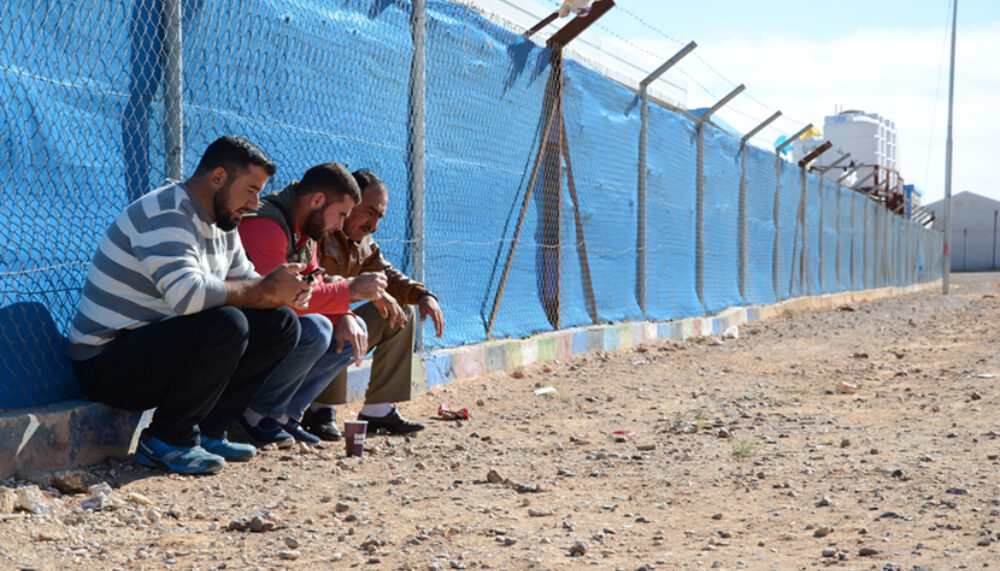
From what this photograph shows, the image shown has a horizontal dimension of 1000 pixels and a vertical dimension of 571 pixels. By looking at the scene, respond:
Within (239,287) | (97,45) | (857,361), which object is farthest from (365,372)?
(857,361)

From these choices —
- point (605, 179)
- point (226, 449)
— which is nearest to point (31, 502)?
point (226, 449)

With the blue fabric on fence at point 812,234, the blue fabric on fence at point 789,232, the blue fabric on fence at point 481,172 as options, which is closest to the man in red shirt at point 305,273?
the blue fabric on fence at point 481,172

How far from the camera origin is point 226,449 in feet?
12.7

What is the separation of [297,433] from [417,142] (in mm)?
2281

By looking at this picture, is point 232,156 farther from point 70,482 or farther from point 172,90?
point 70,482

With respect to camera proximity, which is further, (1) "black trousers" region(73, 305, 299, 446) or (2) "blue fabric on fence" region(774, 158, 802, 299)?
(2) "blue fabric on fence" region(774, 158, 802, 299)

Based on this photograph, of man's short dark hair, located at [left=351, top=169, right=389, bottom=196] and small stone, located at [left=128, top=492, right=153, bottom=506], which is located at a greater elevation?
man's short dark hair, located at [left=351, top=169, right=389, bottom=196]

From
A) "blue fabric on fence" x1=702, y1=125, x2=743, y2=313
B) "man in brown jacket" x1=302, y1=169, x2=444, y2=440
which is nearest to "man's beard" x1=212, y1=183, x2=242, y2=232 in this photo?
"man in brown jacket" x1=302, y1=169, x2=444, y2=440

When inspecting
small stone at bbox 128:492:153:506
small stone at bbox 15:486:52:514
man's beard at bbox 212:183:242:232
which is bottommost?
small stone at bbox 128:492:153:506

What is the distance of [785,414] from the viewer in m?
5.48

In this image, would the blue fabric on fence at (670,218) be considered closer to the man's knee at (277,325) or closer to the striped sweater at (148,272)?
the man's knee at (277,325)

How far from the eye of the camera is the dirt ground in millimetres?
2762

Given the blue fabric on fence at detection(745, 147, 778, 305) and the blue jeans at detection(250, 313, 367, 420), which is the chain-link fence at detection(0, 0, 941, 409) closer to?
the blue jeans at detection(250, 313, 367, 420)

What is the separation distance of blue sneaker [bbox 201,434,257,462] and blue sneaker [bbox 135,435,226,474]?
20cm
